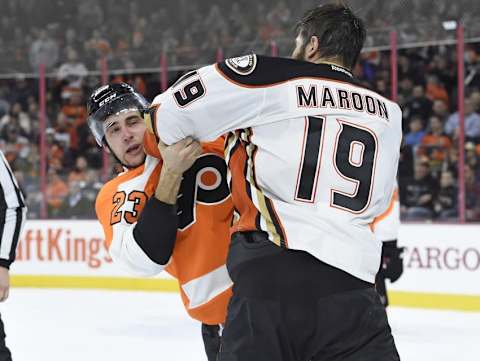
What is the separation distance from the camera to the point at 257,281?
172 centimetres

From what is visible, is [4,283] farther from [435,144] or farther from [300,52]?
[435,144]

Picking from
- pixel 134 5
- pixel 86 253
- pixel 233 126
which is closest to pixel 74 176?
pixel 86 253

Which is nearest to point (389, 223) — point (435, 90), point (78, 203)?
point (435, 90)

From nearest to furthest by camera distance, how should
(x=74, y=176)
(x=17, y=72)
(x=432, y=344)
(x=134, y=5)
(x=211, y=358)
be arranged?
(x=211, y=358) → (x=432, y=344) → (x=74, y=176) → (x=17, y=72) → (x=134, y=5)

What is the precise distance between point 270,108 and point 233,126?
8 centimetres

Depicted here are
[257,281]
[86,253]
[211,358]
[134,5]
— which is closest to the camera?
[257,281]

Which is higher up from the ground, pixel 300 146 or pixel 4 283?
pixel 300 146

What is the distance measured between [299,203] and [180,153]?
0.30 metres

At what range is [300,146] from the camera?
1708mm

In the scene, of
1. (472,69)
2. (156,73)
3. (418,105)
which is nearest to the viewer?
(472,69)

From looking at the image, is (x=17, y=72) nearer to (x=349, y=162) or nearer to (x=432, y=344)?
(x=432, y=344)

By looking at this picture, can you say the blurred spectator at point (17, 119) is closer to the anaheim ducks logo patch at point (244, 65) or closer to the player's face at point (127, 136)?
the player's face at point (127, 136)

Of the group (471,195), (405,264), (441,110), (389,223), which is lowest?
(405,264)

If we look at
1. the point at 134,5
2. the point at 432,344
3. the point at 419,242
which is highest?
the point at 134,5
